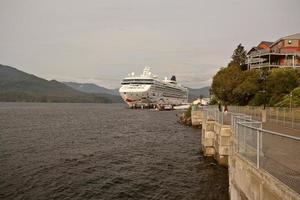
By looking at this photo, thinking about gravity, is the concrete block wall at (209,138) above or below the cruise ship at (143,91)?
below

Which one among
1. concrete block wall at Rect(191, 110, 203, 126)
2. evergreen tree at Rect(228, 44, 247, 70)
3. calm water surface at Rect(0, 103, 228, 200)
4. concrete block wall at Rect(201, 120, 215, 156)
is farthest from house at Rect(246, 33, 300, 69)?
concrete block wall at Rect(201, 120, 215, 156)

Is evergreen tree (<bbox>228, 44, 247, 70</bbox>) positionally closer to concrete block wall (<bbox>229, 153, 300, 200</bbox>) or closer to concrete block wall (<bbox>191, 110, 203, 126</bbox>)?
concrete block wall (<bbox>191, 110, 203, 126</bbox>)

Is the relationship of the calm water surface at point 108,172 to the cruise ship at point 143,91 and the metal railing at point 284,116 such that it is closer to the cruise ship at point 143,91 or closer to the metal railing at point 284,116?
the metal railing at point 284,116

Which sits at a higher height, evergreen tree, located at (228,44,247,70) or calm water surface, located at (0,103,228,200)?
evergreen tree, located at (228,44,247,70)

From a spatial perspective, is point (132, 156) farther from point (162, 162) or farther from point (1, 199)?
point (1, 199)

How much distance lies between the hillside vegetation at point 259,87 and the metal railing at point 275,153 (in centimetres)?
3077

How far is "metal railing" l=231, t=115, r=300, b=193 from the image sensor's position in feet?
22.7

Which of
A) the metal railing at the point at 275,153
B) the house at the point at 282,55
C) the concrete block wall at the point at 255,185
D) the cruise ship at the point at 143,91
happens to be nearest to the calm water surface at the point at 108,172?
the concrete block wall at the point at 255,185

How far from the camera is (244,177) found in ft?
32.0

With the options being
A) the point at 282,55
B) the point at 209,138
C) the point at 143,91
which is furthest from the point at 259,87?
the point at 143,91

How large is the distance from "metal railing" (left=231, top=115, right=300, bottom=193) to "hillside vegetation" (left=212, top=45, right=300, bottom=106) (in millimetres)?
30769

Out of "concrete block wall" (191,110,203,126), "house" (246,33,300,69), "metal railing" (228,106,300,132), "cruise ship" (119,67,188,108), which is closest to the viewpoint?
"metal railing" (228,106,300,132)

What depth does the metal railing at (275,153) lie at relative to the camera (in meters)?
6.93

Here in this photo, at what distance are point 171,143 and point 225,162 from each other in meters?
14.4
